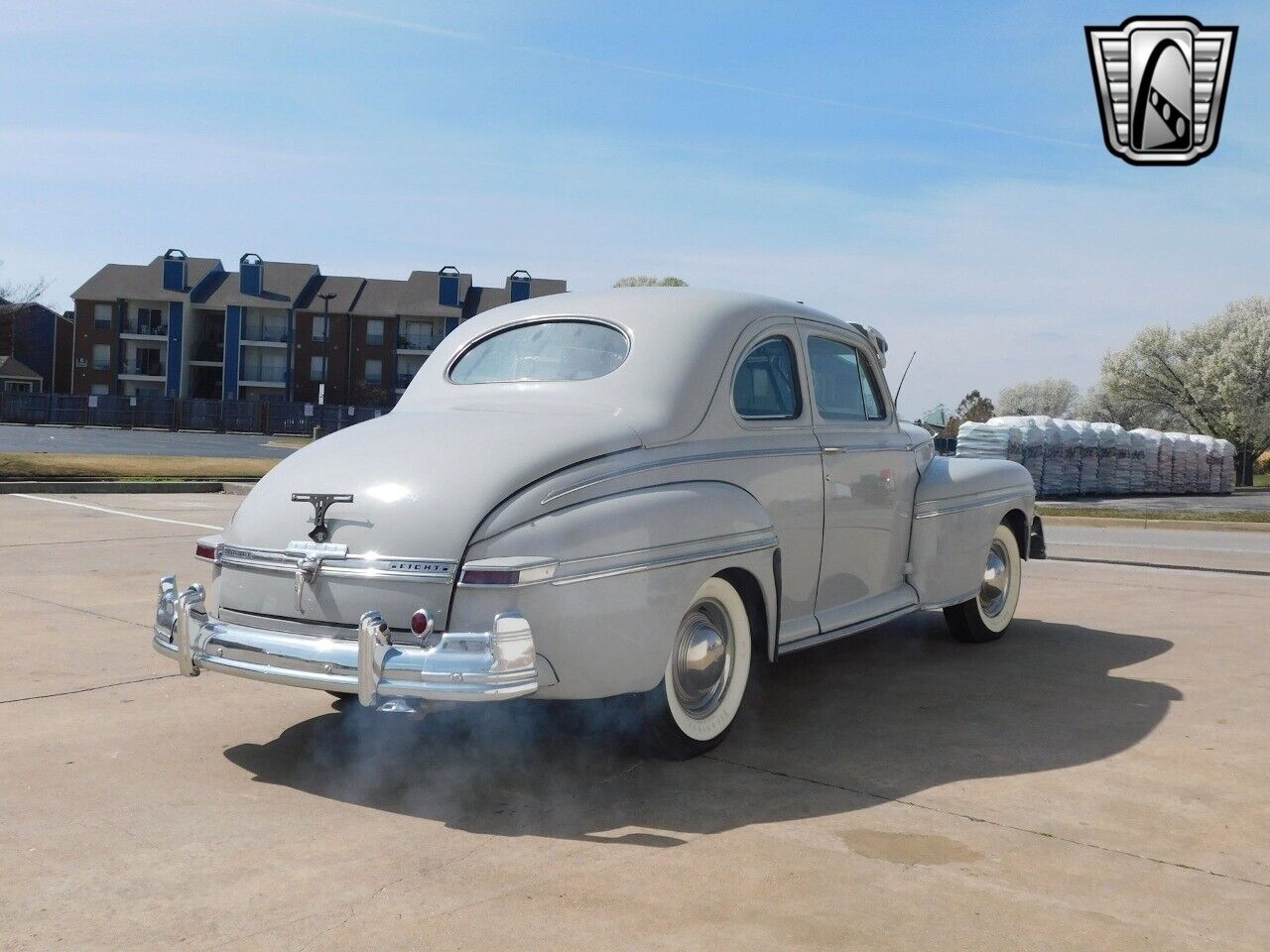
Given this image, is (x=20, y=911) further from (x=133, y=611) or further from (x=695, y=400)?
(x=133, y=611)

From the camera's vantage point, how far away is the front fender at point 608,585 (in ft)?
13.2

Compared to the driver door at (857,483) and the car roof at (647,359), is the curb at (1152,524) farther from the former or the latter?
the car roof at (647,359)

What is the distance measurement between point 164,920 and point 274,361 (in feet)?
242

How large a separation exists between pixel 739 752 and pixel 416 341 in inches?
2777

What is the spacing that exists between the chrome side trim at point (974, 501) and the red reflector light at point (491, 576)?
2.96 m

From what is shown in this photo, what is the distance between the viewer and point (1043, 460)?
96.8 feet

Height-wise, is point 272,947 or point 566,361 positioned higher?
point 566,361

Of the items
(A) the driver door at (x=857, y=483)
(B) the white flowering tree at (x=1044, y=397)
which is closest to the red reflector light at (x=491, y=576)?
(A) the driver door at (x=857, y=483)

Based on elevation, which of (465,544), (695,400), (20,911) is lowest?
(20,911)

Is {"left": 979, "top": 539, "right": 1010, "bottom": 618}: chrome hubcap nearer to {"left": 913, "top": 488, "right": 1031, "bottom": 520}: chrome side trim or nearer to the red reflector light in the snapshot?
{"left": 913, "top": 488, "right": 1031, "bottom": 520}: chrome side trim

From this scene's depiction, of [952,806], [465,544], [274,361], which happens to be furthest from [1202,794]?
[274,361]

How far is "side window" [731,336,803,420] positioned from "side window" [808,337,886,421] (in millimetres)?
175

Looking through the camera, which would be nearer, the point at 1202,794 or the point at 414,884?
the point at 414,884

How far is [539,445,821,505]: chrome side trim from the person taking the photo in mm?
4223
